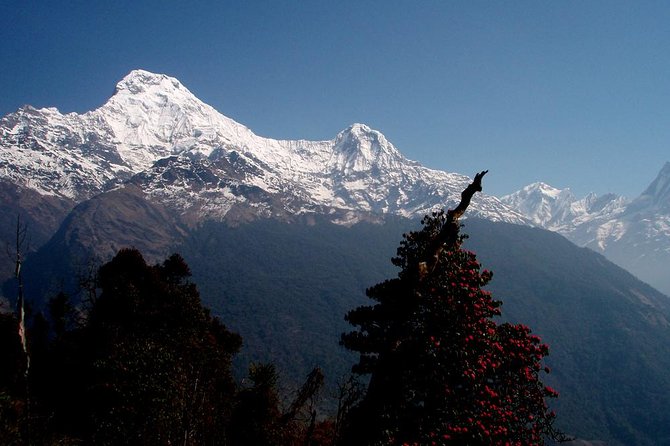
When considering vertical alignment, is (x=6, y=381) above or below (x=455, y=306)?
below

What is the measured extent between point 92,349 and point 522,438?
3472 centimetres

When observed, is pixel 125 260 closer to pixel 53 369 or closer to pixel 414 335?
pixel 53 369

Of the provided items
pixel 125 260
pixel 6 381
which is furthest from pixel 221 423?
pixel 125 260

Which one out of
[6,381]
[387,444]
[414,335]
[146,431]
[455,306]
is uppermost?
[455,306]

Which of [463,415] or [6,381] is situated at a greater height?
[463,415]

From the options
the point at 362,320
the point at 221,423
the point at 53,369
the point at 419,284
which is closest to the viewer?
the point at 419,284

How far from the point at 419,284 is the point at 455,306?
4.59 m

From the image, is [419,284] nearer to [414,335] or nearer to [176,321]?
[414,335]

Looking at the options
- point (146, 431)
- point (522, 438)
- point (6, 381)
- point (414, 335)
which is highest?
point (414, 335)

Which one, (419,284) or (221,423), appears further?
(221,423)

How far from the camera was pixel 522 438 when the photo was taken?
1252 centimetres

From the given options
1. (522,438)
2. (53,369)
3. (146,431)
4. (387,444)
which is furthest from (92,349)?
(522,438)

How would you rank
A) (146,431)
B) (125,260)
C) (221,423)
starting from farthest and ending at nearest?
(125,260)
(221,423)
(146,431)

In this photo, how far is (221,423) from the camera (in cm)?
3180
